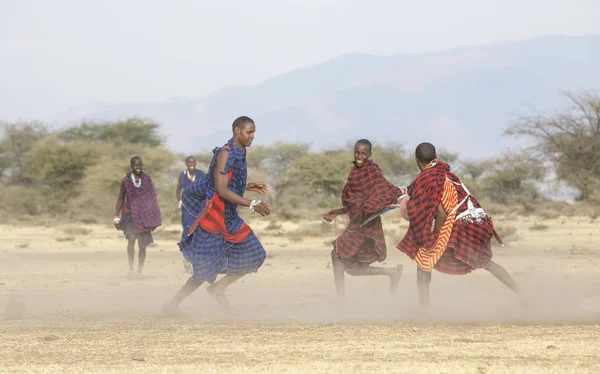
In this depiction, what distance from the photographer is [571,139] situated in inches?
1651

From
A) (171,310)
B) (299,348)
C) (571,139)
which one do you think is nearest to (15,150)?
(571,139)

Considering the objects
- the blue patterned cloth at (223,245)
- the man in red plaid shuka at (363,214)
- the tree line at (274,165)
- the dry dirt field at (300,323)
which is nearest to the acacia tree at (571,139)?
the tree line at (274,165)

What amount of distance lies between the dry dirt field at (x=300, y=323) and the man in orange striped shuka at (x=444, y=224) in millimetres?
510

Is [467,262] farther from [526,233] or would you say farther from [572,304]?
[526,233]

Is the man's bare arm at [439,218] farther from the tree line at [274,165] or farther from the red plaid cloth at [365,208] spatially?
the tree line at [274,165]

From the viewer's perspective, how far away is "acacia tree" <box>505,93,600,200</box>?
1635 inches

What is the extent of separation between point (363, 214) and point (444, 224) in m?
1.33

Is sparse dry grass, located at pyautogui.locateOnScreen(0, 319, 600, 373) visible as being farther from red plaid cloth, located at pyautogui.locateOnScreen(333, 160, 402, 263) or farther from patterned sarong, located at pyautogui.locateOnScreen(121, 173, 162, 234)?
patterned sarong, located at pyautogui.locateOnScreen(121, 173, 162, 234)

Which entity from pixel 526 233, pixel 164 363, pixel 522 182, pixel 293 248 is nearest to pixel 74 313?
pixel 164 363

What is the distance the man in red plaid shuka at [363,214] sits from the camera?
9.39 m

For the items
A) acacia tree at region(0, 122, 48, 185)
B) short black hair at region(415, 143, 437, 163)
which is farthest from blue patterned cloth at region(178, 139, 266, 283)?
acacia tree at region(0, 122, 48, 185)

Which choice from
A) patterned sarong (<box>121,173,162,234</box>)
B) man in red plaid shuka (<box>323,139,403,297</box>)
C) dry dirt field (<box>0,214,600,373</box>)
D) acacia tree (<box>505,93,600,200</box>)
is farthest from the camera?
acacia tree (<box>505,93,600,200</box>)

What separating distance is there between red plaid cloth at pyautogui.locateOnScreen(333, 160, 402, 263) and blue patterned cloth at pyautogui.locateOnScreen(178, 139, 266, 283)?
4.06 feet

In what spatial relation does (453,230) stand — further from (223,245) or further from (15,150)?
(15,150)
